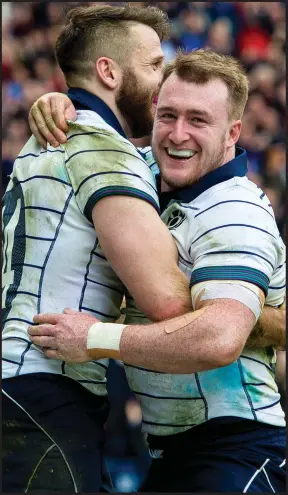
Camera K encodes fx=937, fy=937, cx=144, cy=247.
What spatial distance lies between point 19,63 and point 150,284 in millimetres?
7186

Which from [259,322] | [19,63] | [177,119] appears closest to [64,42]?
[177,119]

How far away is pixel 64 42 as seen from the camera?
13.6ft

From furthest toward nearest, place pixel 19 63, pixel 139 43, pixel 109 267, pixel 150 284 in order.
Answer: pixel 19 63 < pixel 139 43 < pixel 109 267 < pixel 150 284

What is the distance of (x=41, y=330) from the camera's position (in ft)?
11.5

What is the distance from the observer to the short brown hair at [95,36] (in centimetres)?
406

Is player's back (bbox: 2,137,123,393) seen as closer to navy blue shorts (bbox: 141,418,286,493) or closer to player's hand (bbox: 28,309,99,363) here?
player's hand (bbox: 28,309,99,363)

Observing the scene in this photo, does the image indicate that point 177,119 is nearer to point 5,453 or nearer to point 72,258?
point 72,258

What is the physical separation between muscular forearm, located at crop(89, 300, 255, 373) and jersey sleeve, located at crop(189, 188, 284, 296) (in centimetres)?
14

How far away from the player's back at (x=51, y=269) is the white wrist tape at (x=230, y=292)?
454 mm

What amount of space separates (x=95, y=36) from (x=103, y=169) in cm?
87

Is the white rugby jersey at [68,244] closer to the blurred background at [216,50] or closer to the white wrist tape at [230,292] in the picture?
the white wrist tape at [230,292]

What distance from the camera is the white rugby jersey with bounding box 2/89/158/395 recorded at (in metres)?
3.52

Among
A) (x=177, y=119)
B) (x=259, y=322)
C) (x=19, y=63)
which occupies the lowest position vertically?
(x=19, y=63)

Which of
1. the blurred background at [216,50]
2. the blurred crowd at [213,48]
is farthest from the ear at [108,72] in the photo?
the blurred crowd at [213,48]
